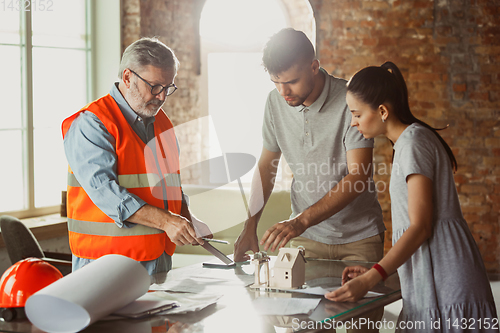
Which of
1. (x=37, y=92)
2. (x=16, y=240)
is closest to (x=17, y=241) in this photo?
(x=16, y=240)

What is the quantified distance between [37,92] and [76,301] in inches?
143

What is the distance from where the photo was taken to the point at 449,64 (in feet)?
16.5

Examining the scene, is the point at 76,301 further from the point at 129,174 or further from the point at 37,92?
the point at 37,92

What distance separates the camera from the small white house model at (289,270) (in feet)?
5.81

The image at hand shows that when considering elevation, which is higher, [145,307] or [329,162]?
[329,162]

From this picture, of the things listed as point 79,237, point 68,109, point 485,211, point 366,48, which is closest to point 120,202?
point 79,237

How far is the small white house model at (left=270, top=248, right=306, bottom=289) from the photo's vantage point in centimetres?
177

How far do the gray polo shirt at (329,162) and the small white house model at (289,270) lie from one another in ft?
2.05

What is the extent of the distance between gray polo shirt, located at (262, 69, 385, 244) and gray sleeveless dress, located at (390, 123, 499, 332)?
639 millimetres

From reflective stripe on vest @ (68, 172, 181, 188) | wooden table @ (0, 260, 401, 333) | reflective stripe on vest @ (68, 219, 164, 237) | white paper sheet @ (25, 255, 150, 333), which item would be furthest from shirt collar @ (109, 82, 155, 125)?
white paper sheet @ (25, 255, 150, 333)

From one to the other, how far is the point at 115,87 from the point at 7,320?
1.17 metres

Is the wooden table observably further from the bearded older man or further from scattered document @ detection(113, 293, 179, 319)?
the bearded older man

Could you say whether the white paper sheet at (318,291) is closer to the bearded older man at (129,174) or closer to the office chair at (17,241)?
the bearded older man at (129,174)

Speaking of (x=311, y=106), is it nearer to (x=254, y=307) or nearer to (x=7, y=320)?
(x=254, y=307)
